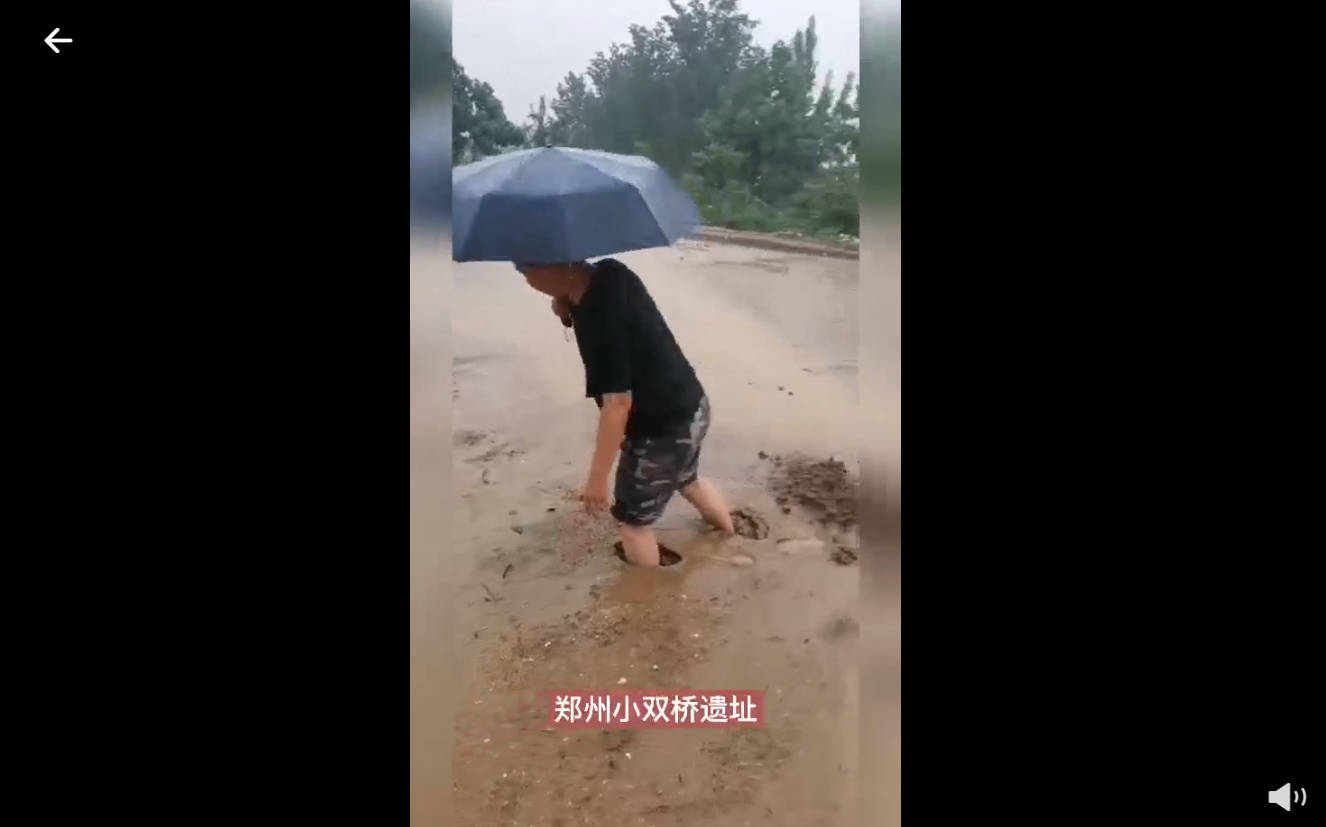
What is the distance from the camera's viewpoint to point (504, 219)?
1.37 metres

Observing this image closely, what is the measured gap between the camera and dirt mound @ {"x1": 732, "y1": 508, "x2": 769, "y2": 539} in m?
1.43

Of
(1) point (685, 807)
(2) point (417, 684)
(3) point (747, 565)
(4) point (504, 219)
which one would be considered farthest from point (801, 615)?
(4) point (504, 219)

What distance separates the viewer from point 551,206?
4.48 ft

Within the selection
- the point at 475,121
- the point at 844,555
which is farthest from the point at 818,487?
the point at 475,121

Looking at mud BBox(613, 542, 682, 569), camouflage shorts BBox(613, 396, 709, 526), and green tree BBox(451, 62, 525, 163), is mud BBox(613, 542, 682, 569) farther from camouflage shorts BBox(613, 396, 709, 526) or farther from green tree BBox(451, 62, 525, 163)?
green tree BBox(451, 62, 525, 163)

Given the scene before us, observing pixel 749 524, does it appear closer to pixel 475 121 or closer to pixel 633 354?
pixel 633 354

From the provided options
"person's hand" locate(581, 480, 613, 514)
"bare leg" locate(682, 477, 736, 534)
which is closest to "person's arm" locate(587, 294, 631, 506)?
"person's hand" locate(581, 480, 613, 514)

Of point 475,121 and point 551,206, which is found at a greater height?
point 475,121

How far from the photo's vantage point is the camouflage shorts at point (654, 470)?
144 centimetres

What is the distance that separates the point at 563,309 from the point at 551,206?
6.6 inches

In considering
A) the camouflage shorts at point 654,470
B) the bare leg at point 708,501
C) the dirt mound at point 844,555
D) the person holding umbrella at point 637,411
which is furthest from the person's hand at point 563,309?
the dirt mound at point 844,555

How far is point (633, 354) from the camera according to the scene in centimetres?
143

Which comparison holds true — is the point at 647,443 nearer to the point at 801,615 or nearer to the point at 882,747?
the point at 801,615

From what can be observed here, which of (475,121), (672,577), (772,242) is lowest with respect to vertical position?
(672,577)
